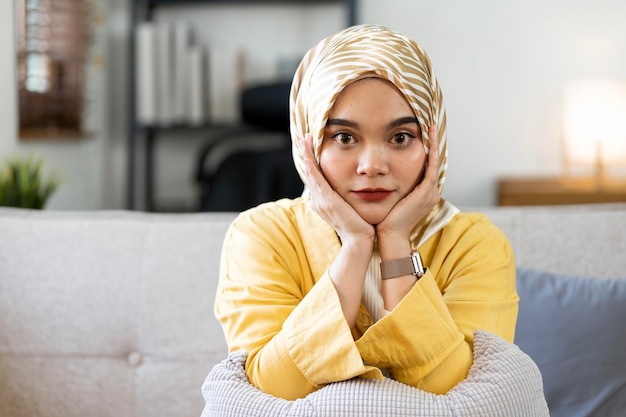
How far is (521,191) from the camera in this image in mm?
3500

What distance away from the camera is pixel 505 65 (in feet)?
12.9

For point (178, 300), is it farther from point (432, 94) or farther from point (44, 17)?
point (44, 17)

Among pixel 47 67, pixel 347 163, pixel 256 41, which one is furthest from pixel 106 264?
pixel 256 41

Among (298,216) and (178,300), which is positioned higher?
(298,216)

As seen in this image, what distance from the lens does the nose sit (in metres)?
1.12

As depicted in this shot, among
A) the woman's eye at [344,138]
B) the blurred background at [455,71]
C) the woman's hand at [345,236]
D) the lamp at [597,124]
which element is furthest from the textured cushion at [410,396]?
the blurred background at [455,71]

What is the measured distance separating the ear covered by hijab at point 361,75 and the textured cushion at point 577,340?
0.39 metres

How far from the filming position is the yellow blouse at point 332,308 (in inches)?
43.1

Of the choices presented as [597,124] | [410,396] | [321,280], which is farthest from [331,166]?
[597,124]

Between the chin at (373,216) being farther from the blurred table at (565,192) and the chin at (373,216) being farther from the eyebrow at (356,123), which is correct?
the blurred table at (565,192)

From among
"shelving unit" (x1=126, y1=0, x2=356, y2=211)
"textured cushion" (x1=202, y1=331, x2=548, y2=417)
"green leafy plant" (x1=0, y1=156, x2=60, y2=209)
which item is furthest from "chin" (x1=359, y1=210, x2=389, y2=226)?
"shelving unit" (x1=126, y1=0, x2=356, y2=211)

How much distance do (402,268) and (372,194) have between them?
11cm

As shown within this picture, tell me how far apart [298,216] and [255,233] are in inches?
3.0

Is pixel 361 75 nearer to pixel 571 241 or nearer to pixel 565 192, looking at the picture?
pixel 571 241
